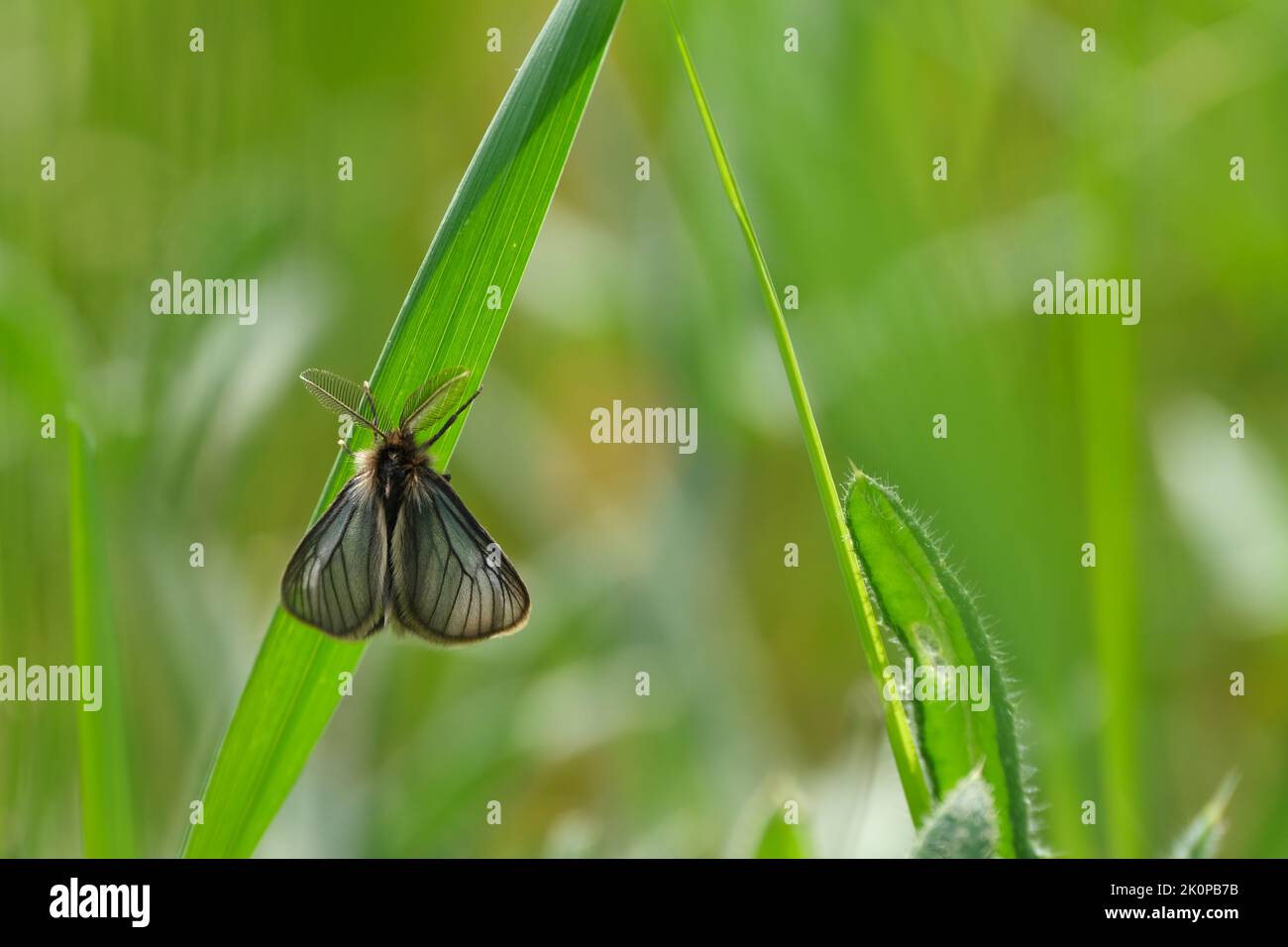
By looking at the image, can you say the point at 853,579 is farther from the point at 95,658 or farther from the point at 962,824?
the point at 95,658

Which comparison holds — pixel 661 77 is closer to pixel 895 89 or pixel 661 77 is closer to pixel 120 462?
pixel 895 89

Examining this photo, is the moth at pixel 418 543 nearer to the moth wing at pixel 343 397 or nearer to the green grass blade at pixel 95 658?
the moth wing at pixel 343 397

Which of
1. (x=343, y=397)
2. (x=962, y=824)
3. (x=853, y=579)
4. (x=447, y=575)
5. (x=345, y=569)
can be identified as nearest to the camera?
(x=962, y=824)

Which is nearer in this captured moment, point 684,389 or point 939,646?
point 939,646

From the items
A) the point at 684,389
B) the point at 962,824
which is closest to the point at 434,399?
the point at 962,824

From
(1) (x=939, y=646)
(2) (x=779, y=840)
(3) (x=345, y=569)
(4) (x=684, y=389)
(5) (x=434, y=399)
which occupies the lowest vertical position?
(2) (x=779, y=840)
